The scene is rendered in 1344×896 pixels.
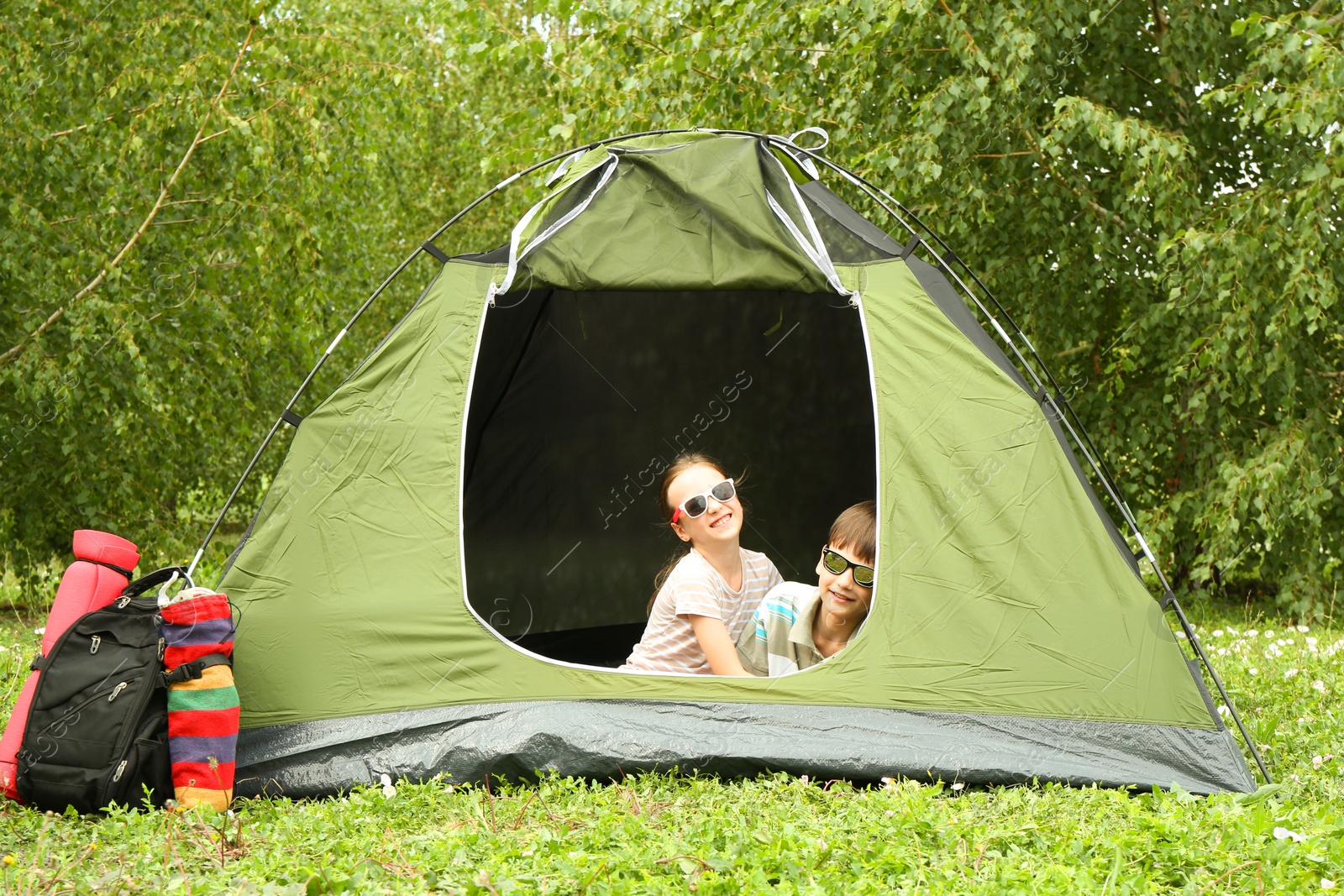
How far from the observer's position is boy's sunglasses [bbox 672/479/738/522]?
3.46 meters

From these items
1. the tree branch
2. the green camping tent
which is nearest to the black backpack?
the green camping tent

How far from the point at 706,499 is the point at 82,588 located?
1729 mm

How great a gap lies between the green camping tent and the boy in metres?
0.19

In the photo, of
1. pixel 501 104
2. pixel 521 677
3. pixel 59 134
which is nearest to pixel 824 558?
pixel 521 677

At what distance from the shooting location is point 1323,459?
534cm

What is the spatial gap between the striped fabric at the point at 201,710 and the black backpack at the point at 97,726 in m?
0.03

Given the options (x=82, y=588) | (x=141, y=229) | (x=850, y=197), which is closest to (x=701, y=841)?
(x=82, y=588)

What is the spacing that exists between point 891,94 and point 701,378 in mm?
1772

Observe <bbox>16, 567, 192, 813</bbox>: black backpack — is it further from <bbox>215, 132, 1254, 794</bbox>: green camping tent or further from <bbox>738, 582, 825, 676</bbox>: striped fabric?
<bbox>738, 582, 825, 676</bbox>: striped fabric

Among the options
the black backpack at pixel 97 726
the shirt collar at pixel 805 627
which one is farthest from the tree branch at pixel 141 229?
the shirt collar at pixel 805 627

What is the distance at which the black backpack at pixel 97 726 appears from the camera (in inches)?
107

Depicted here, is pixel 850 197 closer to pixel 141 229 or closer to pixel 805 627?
pixel 805 627

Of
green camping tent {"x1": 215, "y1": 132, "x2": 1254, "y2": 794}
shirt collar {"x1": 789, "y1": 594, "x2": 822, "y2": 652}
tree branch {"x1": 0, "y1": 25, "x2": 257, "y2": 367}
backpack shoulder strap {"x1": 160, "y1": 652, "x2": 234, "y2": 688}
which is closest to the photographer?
backpack shoulder strap {"x1": 160, "y1": 652, "x2": 234, "y2": 688}

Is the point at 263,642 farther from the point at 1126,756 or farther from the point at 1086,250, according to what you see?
the point at 1086,250
